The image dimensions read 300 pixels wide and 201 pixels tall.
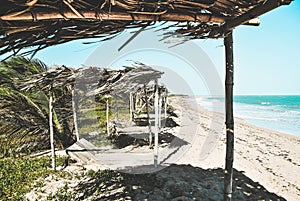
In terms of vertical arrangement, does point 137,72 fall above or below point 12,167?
above

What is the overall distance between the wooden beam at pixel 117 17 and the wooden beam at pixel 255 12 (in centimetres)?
7

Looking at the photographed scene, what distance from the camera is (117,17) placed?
3.74 feet

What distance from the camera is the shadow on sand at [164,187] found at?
3.87m

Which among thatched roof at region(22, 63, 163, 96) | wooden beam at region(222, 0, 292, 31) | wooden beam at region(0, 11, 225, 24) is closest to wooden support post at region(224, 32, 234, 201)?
wooden beam at region(222, 0, 292, 31)

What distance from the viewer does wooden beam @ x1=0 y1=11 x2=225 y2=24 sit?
980mm

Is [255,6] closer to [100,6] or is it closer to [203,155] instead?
A: [100,6]

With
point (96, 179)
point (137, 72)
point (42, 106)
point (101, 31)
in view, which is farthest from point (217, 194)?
point (42, 106)

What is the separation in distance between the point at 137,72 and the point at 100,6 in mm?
4604

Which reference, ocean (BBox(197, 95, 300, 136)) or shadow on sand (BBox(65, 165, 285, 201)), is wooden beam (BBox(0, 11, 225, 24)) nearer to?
shadow on sand (BBox(65, 165, 285, 201))

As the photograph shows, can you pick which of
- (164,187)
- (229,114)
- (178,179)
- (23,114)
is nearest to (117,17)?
(229,114)

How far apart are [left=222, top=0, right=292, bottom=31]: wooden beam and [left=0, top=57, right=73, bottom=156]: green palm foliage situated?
700 centimetres

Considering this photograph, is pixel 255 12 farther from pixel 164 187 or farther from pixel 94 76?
pixel 94 76

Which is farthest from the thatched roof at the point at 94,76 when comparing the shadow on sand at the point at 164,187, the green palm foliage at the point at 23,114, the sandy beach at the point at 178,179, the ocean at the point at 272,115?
the ocean at the point at 272,115

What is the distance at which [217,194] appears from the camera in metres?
3.93
